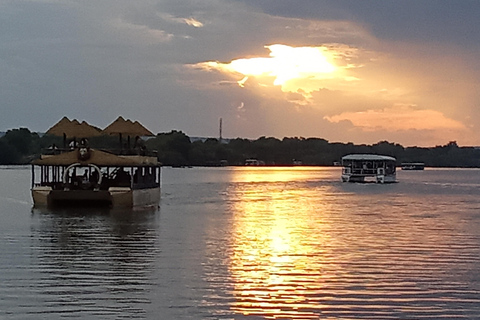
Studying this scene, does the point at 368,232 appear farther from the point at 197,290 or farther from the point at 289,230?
the point at 197,290

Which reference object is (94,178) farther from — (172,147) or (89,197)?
(172,147)

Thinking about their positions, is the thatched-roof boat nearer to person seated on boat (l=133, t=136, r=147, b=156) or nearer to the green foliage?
person seated on boat (l=133, t=136, r=147, b=156)

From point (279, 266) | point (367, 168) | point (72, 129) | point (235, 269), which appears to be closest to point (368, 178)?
point (367, 168)

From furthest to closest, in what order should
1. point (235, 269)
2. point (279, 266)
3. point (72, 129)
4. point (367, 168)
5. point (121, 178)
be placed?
point (367, 168)
point (72, 129)
point (121, 178)
point (279, 266)
point (235, 269)

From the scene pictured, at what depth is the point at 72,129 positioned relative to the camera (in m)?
43.0

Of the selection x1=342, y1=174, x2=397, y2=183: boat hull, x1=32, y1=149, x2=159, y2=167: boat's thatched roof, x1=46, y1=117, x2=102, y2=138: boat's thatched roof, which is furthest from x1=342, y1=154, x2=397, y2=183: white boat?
x1=32, y1=149, x2=159, y2=167: boat's thatched roof

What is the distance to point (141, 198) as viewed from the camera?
42438 millimetres

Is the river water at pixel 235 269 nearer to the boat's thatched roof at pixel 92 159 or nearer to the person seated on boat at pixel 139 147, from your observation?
the boat's thatched roof at pixel 92 159

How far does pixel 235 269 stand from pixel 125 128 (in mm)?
25111

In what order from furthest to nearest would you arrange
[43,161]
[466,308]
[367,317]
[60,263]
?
[43,161]
[60,263]
[466,308]
[367,317]

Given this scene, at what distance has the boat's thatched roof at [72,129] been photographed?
42.8 m

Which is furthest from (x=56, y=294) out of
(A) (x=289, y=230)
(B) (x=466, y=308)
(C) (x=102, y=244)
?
(A) (x=289, y=230)

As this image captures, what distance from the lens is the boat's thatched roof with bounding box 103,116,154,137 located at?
4347 centimetres

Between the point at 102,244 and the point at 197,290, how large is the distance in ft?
31.0
